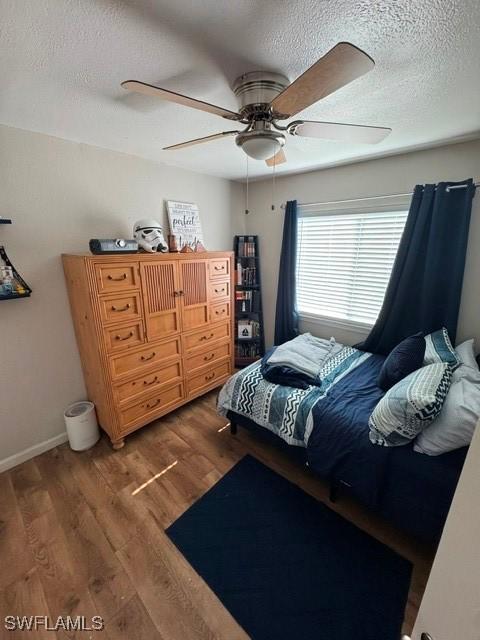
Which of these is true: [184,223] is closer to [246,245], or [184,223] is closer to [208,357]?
[246,245]

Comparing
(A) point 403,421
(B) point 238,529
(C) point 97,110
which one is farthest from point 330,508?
(C) point 97,110

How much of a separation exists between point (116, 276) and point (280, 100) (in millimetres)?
1467

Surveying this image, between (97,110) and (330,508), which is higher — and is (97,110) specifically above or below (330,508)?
above

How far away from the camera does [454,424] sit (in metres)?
1.25

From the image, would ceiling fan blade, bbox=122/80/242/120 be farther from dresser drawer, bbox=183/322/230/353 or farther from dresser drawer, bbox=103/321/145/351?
dresser drawer, bbox=183/322/230/353

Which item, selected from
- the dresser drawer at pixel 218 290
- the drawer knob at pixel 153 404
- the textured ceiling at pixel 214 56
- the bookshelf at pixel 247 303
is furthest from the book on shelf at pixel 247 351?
the textured ceiling at pixel 214 56

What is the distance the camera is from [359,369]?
2.21 meters

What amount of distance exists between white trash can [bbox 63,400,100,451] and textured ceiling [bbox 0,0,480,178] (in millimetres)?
2043

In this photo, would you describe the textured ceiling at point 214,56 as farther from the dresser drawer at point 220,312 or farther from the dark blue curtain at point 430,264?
the dresser drawer at point 220,312

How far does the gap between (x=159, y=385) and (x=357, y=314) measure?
6.89 ft

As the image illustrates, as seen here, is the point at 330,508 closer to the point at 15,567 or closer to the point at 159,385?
the point at 159,385

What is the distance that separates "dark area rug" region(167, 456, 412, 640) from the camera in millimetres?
1183

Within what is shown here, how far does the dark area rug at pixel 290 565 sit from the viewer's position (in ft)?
3.88

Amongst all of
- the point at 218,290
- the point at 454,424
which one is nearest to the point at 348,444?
the point at 454,424
